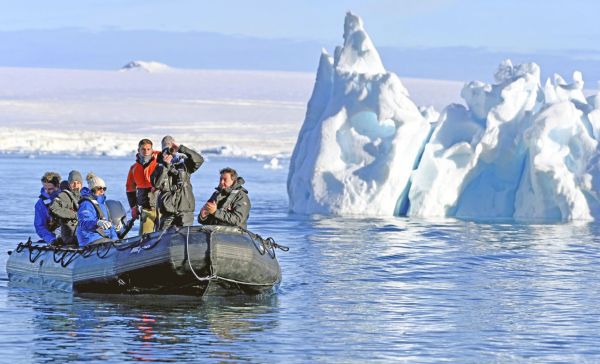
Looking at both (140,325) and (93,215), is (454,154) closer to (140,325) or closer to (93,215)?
(93,215)

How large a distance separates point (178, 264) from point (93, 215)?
1409mm

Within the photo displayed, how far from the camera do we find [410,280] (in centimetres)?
1861

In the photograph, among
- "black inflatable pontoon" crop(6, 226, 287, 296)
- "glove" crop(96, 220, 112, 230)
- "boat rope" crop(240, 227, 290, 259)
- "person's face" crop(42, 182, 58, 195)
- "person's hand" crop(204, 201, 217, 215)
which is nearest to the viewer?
"black inflatable pontoon" crop(6, 226, 287, 296)

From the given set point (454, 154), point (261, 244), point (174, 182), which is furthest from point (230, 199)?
point (454, 154)

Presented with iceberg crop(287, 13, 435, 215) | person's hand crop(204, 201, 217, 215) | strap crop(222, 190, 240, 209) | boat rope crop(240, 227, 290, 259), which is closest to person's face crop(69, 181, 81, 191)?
person's hand crop(204, 201, 217, 215)

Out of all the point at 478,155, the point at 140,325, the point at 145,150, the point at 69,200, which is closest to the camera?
the point at 140,325

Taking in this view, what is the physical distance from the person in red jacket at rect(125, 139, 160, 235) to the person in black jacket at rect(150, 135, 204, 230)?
0.28 metres

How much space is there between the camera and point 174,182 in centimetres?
1492

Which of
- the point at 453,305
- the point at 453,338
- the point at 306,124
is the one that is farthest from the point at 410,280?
the point at 306,124

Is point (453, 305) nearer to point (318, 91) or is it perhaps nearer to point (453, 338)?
point (453, 338)

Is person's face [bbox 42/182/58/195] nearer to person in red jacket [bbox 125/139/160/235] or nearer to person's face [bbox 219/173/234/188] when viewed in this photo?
person in red jacket [bbox 125/139/160/235]

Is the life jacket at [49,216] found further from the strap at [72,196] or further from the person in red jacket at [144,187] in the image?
the person in red jacket at [144,187]

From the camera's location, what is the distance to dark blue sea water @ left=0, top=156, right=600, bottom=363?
12.0m

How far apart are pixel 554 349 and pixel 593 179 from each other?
57.1 feet
